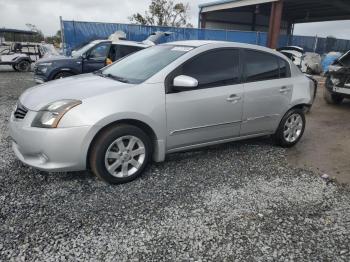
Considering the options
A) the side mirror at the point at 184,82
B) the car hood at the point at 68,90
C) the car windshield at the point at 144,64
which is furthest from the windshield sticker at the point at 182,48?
the car hood at the point at 68,90

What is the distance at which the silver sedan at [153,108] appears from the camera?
326cm

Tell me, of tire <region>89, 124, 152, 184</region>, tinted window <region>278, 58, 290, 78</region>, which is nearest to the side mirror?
tire <region>89, 124, 152, 184</region>

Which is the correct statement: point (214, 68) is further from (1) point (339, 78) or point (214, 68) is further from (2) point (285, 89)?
(1) point (339, 78)

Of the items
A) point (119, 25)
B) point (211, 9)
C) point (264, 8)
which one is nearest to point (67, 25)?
point (119, 25)

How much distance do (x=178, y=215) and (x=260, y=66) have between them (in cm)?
257

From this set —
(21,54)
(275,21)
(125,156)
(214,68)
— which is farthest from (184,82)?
(275,21)

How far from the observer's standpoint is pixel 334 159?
4867 mm

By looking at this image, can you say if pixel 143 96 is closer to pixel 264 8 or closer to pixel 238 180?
pixel 238 180

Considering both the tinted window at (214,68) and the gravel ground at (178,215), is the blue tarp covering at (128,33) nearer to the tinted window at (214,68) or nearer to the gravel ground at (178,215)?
the tinted window at (214,68)

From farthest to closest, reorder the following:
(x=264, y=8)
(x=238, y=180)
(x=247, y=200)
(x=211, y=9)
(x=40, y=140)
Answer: (x=264, y=8) < (x=211, y=9) < (x=238, y=180) < (x=247, y=200) < (x=40, y=140)

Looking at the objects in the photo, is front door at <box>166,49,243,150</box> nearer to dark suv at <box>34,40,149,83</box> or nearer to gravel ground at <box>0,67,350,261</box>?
gravel ground at <box>0,67,350,261</box>

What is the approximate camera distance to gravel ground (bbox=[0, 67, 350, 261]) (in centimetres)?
257

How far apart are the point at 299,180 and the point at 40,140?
3.05m

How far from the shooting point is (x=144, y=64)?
13.7 feet
